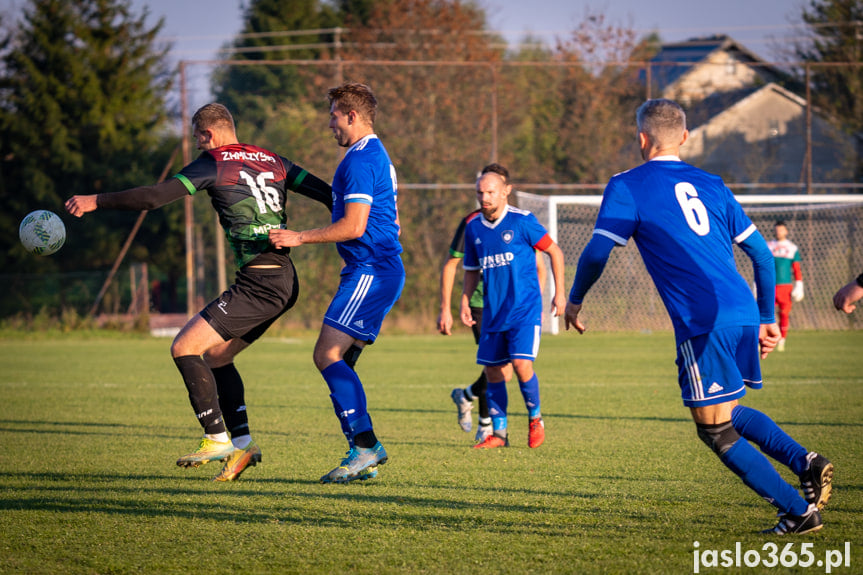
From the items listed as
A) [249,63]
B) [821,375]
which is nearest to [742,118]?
[249,63]

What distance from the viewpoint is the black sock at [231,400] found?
545cm

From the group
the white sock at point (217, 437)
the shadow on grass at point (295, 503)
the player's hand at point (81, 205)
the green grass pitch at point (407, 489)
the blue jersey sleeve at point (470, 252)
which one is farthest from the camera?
the blue jersey sleeve at point (470, 252)

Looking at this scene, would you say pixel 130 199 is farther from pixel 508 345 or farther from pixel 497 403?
pixel 497 403

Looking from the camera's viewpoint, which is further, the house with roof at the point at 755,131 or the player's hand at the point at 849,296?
the house with roof at the point at 755,131

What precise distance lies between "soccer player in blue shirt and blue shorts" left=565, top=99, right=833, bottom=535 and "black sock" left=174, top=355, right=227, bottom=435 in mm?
2482

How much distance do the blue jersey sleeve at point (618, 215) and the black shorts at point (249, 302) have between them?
7.22ft

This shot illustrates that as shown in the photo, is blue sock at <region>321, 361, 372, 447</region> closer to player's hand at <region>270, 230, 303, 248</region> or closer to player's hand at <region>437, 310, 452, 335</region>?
player's hand at <region>270, 230, 303, 248</region>

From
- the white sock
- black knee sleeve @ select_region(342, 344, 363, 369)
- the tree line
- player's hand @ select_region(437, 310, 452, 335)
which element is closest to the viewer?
the white sock

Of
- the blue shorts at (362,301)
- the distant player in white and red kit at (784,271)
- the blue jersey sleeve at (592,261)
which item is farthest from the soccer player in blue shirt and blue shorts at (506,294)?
the distant player in white and red kit at (784,271)

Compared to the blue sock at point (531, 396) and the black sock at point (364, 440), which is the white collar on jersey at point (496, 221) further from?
the black sock at point (364, 440)

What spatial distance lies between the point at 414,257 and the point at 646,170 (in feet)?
57.6

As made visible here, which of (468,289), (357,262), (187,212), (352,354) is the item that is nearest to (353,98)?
(357,262)

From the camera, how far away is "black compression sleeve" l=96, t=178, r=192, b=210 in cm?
467

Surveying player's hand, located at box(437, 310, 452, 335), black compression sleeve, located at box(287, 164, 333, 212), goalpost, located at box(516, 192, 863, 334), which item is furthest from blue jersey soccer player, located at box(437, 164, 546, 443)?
goalpost, located at box(516, 192, 863, 334)
